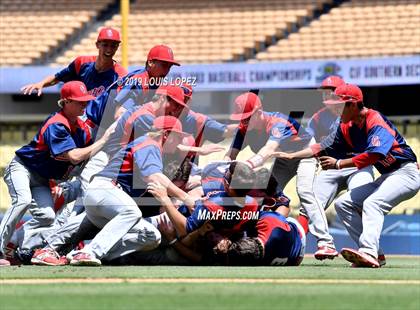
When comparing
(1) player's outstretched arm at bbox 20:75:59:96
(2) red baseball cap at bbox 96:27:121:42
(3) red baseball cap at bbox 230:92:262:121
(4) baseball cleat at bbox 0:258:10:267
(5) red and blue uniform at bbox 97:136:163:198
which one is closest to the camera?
(5) red and blue uniform at bbox 97:136:163:198

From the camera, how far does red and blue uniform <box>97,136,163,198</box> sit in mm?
9820

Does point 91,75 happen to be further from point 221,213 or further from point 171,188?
point 221,213

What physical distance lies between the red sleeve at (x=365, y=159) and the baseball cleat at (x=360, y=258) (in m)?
0.89

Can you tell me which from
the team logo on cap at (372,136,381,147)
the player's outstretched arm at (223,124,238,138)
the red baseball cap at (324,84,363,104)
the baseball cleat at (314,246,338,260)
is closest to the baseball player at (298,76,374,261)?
the baseball cleat at (314,246,338,260)

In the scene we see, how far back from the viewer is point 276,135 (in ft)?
37.6

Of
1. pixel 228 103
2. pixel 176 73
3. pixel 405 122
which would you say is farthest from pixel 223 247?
pixel 228 103

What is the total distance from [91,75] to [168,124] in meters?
2.66

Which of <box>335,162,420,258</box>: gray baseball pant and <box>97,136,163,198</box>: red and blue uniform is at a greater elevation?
<box>97,136,163,198</box>: red and blue uniform

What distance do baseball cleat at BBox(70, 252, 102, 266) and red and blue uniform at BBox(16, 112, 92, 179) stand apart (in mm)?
1086

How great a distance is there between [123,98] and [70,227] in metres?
1.84

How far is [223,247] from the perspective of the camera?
32.9 feet

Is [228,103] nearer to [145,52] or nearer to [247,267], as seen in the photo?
[145,52]

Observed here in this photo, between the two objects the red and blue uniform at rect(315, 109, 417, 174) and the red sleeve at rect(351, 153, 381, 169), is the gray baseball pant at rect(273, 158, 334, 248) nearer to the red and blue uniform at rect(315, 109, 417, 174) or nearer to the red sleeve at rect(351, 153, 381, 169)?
the red and blue uniform at rect(315, 109, 417, 174)

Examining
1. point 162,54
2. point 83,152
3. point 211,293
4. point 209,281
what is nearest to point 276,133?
point 162,54
